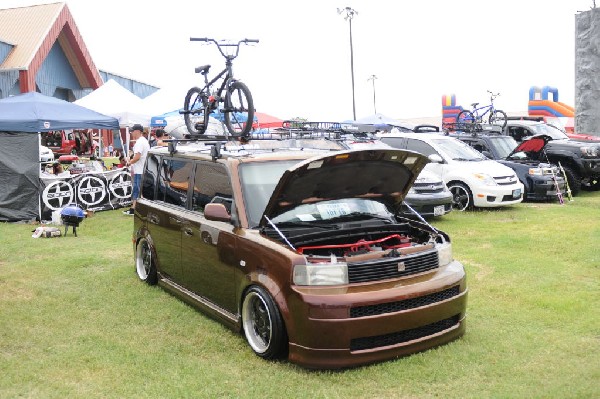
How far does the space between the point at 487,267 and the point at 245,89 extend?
4.33 m

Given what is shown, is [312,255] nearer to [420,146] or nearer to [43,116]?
[420,146]

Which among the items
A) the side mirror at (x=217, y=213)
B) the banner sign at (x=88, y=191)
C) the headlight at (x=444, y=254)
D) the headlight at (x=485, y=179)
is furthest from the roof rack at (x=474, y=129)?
the side mirror at (x=217, y=213)

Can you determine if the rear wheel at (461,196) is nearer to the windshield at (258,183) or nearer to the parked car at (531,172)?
the parked car at (531,172)

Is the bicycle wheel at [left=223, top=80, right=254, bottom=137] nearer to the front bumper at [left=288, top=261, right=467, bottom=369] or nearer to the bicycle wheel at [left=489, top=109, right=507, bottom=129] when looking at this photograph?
the front bumper at [left=288, top=261, right=467, bottom=369]

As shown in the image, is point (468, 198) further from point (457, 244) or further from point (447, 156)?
point (457, 244)

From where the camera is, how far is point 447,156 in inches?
527

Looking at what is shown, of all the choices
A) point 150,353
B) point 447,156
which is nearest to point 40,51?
point 447,156

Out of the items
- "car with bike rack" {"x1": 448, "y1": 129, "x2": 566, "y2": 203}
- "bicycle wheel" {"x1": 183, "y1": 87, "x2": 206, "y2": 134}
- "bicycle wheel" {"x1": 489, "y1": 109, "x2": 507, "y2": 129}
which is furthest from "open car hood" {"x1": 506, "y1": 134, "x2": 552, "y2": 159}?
"bicycle wheel" {"x1": 183, "y1": 87, "x2": 206, "y2": 134}

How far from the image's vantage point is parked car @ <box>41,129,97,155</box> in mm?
31250

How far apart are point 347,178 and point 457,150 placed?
914 cm

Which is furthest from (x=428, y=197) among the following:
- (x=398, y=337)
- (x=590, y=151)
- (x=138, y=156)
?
(x=398, y=337)

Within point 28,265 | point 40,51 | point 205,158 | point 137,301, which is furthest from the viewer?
point 40,51

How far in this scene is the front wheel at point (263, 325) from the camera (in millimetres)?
4645

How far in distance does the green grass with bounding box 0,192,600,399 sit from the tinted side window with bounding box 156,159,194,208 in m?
1.08
